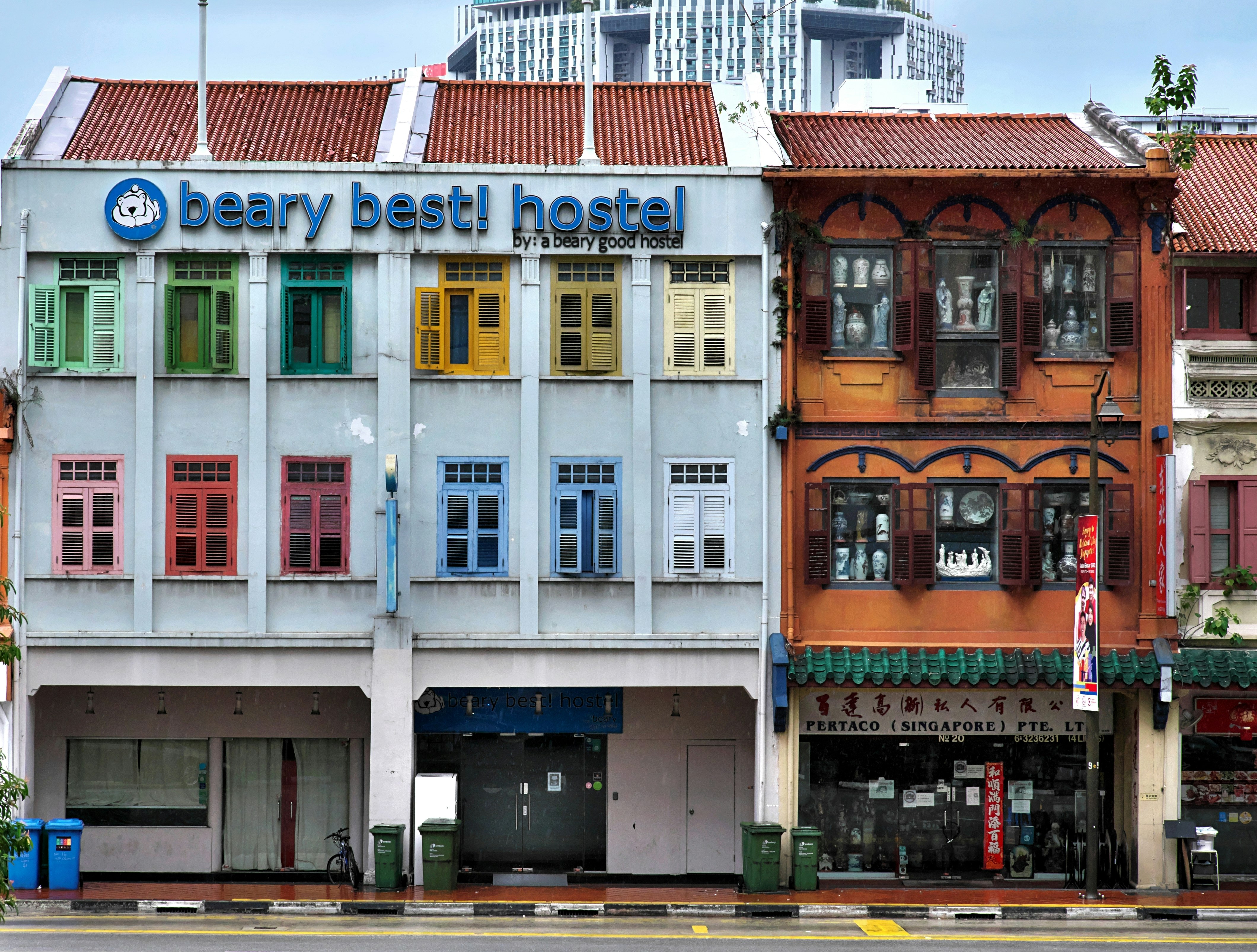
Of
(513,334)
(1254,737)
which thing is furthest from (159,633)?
(1254,737)

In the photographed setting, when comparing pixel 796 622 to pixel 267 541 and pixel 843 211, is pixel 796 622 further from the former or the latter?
pixel 267 541

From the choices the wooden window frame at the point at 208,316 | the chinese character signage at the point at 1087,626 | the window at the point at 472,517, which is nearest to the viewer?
the chinese character signage at the point at 1087,626

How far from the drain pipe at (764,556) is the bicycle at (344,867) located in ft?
21.0

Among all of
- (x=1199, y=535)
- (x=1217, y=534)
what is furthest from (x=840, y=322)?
(x=1217, y=534)

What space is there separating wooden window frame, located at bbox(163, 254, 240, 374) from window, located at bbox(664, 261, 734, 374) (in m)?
6.91

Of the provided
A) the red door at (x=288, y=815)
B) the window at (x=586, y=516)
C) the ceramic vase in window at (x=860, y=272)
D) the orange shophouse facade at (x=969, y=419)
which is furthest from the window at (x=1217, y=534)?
the red door at (x=288, y=815)

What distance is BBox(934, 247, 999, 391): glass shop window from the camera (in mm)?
24500

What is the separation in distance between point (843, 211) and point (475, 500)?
24.9 ft

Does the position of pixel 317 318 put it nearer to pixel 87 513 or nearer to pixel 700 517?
pixel 87 513

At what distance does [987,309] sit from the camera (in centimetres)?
2455

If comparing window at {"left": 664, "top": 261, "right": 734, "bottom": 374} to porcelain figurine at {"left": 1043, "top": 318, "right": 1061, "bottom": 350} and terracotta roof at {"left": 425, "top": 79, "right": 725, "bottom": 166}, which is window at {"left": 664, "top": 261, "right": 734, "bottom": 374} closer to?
terracotta roof at {"left": 425, "top": 79, "right": 725, "bottom": 166}

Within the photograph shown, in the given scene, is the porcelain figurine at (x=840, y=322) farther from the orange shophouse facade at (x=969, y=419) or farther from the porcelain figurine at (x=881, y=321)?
the porcelain figurine at (x=881, y=321)

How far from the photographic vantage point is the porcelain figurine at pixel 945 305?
24.5 metres

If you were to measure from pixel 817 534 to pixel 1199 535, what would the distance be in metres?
6.14
